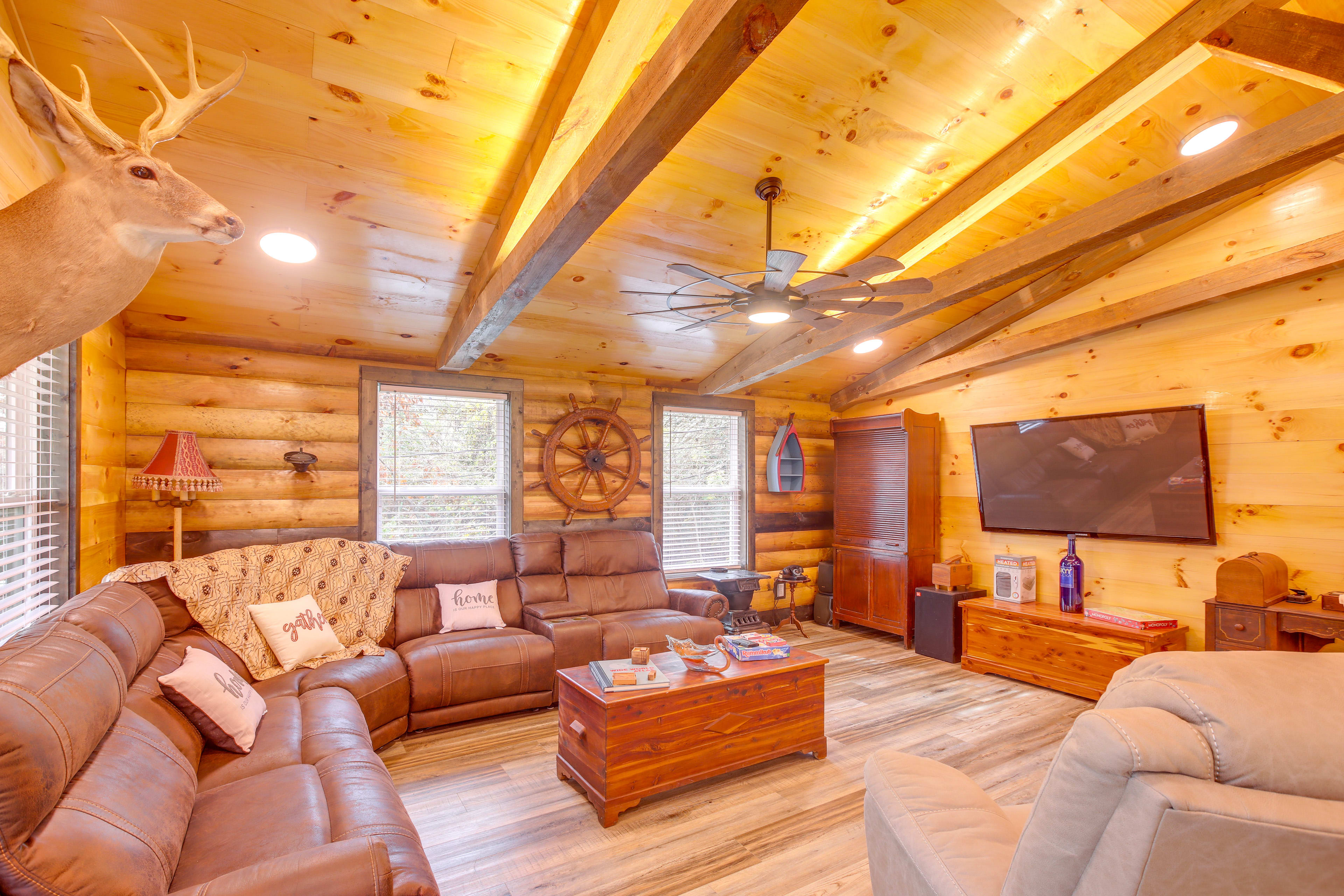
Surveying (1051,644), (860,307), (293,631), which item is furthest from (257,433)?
(1051,644)

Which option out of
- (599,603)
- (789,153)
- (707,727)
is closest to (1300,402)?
(789,153)

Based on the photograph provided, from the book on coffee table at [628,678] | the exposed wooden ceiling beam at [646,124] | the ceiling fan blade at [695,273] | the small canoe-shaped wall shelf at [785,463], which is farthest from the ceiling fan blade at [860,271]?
the small canoe-shaped wall shelf at [785,463]

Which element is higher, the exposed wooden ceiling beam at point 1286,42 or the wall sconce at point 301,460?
the exposed wooden ceiling beam at point 1286,42

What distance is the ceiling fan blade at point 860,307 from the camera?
2.88m

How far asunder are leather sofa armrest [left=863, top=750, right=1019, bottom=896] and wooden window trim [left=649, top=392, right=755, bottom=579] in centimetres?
368

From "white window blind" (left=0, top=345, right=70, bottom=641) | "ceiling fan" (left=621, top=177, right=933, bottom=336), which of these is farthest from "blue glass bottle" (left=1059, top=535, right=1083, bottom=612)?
"white window blind" (left=0, top=345, right=70, bottom=641)

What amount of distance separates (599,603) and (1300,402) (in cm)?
440

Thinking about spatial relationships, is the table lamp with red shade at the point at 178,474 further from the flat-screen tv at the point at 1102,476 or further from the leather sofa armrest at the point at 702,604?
the flat-screen tv at the point at 1102,476

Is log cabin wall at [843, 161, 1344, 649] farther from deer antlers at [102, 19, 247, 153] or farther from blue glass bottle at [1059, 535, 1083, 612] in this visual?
deer antlers at [102, 19, 247, 153]

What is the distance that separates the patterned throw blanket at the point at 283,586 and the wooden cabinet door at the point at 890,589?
12.3ft

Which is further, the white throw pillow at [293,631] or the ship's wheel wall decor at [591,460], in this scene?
the ship's wheel wall decor at [591,460]

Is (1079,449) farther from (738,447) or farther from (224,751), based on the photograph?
(224,751)

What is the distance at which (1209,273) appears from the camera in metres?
3.67

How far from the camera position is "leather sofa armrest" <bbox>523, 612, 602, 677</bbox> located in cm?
377
